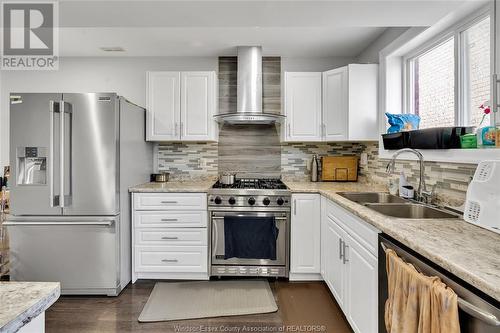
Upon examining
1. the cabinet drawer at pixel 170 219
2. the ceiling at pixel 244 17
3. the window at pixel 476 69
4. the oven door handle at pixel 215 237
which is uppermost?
the ceiling at pixel 244 17

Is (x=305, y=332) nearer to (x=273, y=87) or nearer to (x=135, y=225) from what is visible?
(x=135, y=225)

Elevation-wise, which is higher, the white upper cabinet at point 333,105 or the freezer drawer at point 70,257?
the white upper cabinet at point 333,105

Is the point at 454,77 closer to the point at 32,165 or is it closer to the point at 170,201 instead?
the point at 170,201

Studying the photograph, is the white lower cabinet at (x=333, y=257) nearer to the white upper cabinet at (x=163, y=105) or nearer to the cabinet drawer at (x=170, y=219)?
the cabinet drawer at (x=170, y=219)

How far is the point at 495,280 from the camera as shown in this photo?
2.80ft

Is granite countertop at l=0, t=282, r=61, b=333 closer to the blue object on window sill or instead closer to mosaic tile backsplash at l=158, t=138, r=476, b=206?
the blue object on window sill

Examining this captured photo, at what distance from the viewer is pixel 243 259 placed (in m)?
2.91

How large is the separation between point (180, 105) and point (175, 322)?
2.15 meters

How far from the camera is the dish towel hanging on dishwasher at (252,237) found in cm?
285

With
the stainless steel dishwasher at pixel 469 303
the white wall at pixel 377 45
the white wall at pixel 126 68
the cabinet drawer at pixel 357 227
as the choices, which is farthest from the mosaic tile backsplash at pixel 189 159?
the stainless steel dishwasher at pixel 469 303

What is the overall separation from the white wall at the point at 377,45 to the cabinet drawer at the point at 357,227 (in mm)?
1629

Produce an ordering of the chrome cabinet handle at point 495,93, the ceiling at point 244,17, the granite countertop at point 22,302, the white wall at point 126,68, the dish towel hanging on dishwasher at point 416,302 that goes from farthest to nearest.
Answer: the white wall at point 126,68 < the ceiling at point 244,17 < the chrome cabinet handle at point 495,93 < the dish towel hanging on dishwasher at point 416,302 < the granite countertop at point 22,302

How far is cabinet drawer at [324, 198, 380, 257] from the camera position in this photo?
5.25 ft

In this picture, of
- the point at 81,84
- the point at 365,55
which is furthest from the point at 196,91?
the point at 365,55
